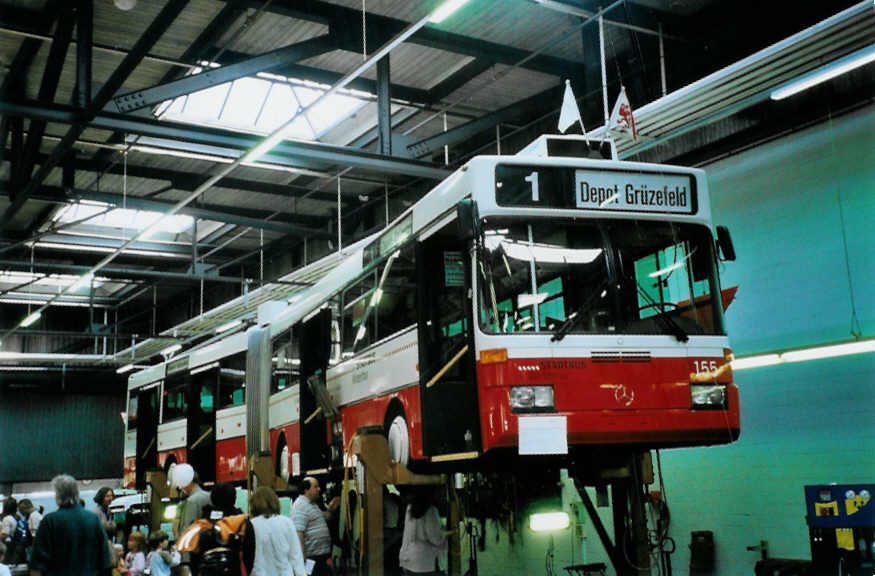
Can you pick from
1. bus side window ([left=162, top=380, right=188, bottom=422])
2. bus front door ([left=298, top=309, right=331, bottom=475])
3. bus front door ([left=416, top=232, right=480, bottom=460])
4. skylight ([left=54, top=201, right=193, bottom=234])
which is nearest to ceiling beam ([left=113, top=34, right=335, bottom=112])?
bus front door ([left=298, top=309, right=331, bottom=475])

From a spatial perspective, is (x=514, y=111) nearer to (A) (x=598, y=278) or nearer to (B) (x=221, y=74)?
(B) (x=221, y=74)

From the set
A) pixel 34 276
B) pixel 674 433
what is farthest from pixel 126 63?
pixel 34 276

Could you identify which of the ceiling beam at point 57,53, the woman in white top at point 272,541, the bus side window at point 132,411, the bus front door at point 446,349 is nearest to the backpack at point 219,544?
the woman in white top at point 272,541

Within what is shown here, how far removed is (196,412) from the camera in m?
20.3

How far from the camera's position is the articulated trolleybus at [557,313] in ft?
26.8

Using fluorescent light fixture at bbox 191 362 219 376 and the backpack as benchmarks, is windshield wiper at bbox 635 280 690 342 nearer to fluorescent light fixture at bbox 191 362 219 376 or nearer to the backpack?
the backpack

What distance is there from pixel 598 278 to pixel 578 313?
44cm

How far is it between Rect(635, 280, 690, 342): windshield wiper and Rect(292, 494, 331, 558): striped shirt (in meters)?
4.94

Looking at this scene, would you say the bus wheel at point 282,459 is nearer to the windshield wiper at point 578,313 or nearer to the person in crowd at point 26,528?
the person in crowd at point 26,528

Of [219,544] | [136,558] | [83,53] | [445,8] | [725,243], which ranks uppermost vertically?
[83,53]

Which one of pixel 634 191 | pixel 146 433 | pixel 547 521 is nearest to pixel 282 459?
pixel 547 521

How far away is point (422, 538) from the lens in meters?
10.5

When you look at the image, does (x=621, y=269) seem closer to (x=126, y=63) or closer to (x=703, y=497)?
(x=703, y=497)

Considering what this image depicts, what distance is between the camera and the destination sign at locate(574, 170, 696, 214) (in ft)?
28.8
